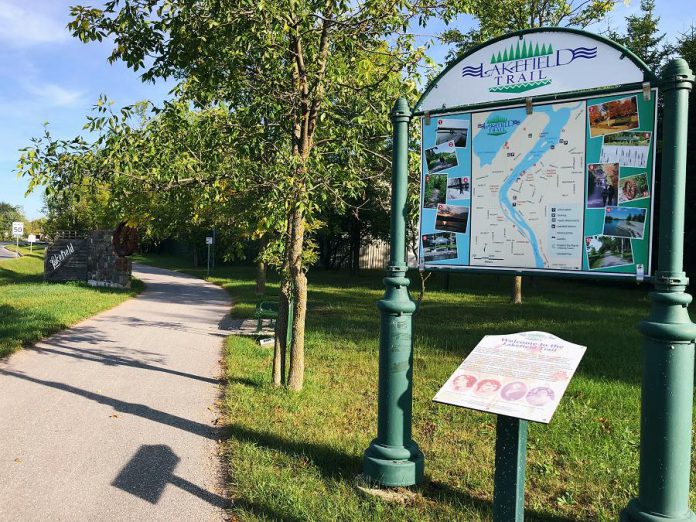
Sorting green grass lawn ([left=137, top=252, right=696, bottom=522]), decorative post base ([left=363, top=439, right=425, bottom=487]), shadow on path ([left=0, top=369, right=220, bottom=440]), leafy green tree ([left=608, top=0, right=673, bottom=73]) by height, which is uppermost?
leafy green tree ([left=608, top=0, right=673, bottom=73])

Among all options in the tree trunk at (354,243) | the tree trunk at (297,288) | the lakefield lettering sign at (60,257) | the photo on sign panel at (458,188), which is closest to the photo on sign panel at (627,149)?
the photo on sign panel at (458,188)

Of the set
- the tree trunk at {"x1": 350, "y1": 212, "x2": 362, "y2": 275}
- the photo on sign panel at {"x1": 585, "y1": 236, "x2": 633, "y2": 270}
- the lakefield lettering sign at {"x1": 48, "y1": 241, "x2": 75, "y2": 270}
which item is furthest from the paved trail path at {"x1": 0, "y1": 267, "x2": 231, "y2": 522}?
the tree trunk at {"x1": 350, "y1": 212, "x2": 362, "y2": 275}

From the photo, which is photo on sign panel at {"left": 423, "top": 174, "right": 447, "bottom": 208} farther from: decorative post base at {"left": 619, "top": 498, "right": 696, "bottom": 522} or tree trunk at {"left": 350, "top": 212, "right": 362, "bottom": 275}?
tree trunk at {"left": 350, "top": 212, "right": 362, "bottom": 275}

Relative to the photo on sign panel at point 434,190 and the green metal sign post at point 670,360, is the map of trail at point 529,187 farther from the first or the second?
the green metal sign post at point 670,360

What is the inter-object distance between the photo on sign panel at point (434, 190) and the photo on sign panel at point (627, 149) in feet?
3.33

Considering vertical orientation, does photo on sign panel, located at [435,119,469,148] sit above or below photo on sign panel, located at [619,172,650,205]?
above

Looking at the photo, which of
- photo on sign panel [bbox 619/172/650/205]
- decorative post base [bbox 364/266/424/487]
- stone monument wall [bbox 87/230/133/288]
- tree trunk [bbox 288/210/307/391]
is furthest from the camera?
stone monument wall [bbox 87/230/133/288]

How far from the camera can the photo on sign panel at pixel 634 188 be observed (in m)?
3.02

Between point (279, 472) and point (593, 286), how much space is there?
76.7ft

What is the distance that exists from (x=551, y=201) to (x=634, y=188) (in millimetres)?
460

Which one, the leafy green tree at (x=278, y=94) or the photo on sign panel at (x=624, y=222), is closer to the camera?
the photo on sign panel at (x=624, y=222)

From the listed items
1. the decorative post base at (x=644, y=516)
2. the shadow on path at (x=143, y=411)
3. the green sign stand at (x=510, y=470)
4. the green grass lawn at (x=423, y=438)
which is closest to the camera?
the decorative post base at (x=644, y=516)

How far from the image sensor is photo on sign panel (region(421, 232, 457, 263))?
3.78m

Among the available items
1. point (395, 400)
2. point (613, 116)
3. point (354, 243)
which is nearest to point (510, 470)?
point (395, 400)
